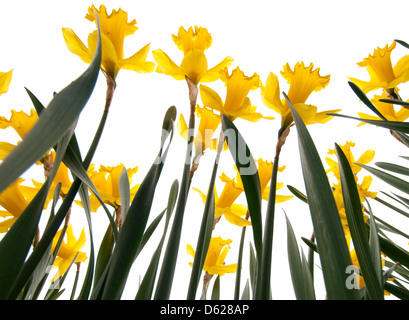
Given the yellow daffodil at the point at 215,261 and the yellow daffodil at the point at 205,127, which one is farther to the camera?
the yellow daffodil at the point at 215,261

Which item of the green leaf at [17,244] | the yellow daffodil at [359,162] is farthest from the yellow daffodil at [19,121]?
the yellow daffodil at [359,162]

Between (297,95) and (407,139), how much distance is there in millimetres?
245

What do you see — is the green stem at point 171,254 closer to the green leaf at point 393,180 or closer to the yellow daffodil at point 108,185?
the yellow daffodil at point 108,185

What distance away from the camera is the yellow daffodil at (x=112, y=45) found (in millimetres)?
507

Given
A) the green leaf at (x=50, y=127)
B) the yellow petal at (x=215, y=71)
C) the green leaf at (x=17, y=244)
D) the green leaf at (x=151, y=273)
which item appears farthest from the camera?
the yellow petal at (x=215, y=71)

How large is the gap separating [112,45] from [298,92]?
0.93ft

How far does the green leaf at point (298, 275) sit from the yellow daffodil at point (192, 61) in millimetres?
276

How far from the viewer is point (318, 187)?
13.1 inches

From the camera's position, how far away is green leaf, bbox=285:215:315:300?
49 centimetres

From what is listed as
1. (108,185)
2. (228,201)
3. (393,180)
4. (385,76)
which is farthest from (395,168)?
(108,185)

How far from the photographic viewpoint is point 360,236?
0.40 m

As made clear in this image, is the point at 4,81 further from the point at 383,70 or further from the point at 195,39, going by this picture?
the point at 383,70
